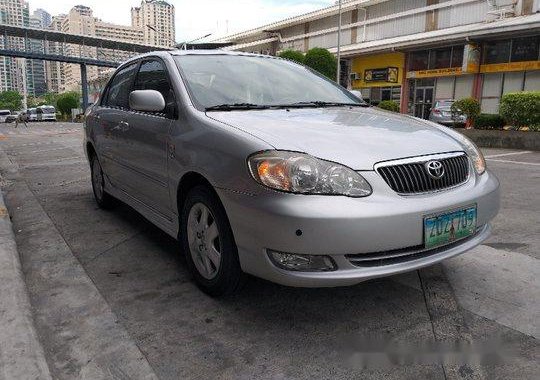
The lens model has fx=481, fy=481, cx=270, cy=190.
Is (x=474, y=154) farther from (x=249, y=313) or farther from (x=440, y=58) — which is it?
(x=440, y=58)

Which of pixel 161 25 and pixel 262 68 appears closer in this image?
pixel 262 68

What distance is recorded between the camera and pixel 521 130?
A: 1256 cm

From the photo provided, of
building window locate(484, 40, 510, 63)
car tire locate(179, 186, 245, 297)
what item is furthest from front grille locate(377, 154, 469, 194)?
building window locate(484, 40, 510, 63)

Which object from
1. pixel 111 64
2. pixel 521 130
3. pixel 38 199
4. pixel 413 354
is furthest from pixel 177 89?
pixel 111 64

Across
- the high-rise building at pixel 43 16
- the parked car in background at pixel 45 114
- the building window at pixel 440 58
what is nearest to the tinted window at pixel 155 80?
the building window at pixel 440 58

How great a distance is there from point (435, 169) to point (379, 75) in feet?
95.8

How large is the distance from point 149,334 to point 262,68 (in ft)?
7.25

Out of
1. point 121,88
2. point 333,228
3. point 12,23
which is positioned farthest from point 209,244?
point 12,23

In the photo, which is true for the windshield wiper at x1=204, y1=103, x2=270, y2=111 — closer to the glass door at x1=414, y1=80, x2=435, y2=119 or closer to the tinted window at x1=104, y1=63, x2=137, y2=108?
the tinted window at x1=104, y1=63, x2=137, y2=108

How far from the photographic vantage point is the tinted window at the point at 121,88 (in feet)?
13.9

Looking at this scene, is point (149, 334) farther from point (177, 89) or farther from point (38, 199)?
point (38, 199)

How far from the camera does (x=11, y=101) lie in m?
104

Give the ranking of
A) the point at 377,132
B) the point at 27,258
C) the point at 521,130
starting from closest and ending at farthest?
the point at 377,132 → the point at 27,258 → the point at 521,130

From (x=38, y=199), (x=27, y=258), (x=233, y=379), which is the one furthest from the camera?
(x=38, y=199)
